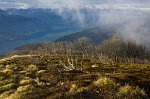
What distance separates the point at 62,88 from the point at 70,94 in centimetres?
298

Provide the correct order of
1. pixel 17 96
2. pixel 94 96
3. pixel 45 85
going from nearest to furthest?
pixel 94 96
pixel 17 96
pixel 45 85

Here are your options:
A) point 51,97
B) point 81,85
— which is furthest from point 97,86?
point 51,97

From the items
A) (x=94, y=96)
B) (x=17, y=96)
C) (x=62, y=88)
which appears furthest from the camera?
(x=62, y=88)

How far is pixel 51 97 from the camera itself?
75.5 feet

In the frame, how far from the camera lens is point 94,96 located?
22109 millimetres

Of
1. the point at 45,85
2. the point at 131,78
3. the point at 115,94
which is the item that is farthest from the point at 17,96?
the point at 131,78

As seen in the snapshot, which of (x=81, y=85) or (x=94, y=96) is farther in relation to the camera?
(x=81, y=85)

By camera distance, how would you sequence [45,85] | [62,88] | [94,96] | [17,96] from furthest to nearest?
[45,85]
[62,88]
[17,96]
[94,96]

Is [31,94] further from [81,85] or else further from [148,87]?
[148,87]

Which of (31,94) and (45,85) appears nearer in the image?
(31,94)

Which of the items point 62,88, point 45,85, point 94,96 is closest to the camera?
point 94,96

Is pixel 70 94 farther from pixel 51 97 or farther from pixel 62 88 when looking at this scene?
pixel 62 88

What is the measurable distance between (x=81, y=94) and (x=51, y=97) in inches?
87.0

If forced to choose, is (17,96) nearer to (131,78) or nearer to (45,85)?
(45,85)
